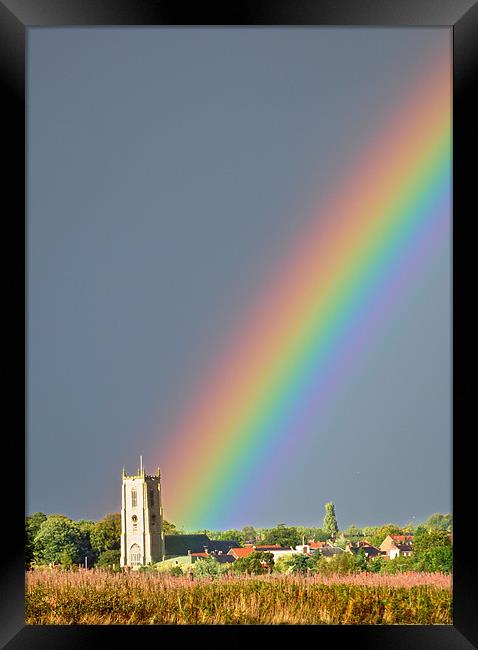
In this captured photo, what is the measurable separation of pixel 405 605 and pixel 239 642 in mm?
1530

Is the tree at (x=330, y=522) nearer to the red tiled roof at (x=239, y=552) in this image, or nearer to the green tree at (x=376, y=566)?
the red tiled roof at (x=239, y=552)

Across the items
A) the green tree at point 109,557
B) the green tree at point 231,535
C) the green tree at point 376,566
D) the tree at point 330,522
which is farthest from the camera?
the green tree at point 231,535

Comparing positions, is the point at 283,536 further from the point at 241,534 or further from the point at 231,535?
the point at 231,535

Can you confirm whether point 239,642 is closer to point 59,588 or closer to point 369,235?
point 59,588

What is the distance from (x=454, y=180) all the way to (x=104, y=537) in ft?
24.3

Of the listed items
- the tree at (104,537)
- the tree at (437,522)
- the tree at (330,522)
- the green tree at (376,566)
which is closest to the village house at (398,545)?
the tree at (437,522)

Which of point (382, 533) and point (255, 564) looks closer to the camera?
point (255, 564)

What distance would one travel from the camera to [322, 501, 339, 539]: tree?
27.1ft

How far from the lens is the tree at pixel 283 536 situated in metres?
8.73

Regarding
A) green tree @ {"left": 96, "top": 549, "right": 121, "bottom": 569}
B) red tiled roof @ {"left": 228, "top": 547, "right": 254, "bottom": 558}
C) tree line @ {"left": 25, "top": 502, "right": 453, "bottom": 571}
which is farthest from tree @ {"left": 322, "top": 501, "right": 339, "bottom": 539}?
green tree @ {"left": 96, "top": 549, "right": 121, "bottom": 569}

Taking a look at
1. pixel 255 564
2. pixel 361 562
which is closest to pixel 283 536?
pixel 361 562

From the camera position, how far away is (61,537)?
7910 mm

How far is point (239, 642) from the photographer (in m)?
3.05

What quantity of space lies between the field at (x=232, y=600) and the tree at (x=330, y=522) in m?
3.86
